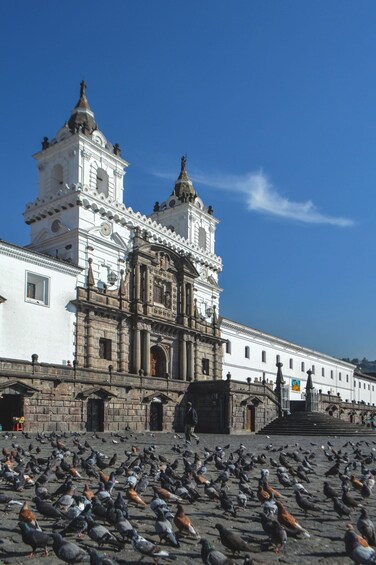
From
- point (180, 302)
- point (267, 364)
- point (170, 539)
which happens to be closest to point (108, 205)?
point (180, 302)

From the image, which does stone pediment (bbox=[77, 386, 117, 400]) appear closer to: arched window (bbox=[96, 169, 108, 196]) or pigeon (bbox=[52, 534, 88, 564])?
arched window (bbox=[96, 169, 108, 196])

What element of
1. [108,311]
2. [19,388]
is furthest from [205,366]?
[19,388]

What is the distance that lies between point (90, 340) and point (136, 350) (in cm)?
481

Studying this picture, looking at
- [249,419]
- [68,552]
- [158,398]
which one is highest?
[158,398]

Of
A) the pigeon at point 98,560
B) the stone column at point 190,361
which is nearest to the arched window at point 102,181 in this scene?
the stone column at point 190,361

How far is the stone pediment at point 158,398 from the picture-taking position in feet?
121

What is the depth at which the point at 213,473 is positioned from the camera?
14.3 metres

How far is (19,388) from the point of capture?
91.8ft

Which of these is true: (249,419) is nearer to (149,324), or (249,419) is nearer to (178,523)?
(149,324)

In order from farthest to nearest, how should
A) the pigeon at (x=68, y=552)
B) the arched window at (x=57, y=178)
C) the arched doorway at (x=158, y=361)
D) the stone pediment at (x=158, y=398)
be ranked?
the arched doorway at (x=158, y=361)
the arched window at (x=57, y=178)
the stone pediment at (x=158, y=398)
the pigeon at (x=68, y=552)

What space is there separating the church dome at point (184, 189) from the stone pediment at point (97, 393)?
931 inches

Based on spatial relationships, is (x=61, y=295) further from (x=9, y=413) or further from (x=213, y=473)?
(x=213, y=473)

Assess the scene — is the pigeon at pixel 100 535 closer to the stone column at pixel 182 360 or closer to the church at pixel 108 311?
the church at pixel 108 311

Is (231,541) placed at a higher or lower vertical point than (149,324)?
lower
